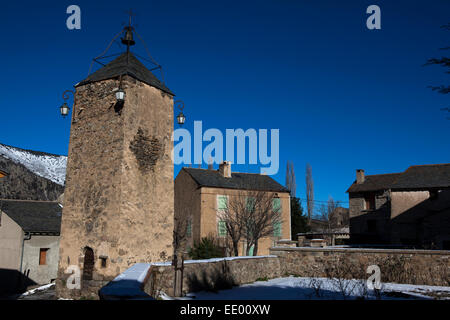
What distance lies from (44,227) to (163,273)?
47.0 ft

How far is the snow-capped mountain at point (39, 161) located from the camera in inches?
1393

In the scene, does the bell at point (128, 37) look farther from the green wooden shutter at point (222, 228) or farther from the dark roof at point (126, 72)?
the green wooden shutter at point (222, 228)

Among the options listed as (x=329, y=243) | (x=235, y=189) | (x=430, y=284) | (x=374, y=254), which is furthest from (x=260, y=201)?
(x=430, y=284)

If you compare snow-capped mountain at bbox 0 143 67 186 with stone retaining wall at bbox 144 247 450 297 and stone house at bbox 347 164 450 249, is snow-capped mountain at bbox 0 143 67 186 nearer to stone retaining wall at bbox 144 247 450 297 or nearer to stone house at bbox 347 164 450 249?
stone retaining wall at bbox 144 247 450 297

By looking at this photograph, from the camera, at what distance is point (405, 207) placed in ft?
77.4

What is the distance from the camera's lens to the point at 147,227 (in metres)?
11.9

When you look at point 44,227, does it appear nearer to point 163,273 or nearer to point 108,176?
point 108,176

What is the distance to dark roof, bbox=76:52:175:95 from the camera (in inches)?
483

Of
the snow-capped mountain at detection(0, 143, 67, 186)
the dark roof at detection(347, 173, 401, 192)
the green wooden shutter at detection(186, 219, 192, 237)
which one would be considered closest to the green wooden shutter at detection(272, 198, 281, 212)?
the green wooden shutter at detection(186, 219, 192, 237)

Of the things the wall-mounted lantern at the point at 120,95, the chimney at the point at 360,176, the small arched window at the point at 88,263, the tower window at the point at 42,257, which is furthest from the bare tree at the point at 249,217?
the wall-mounted lantern at the point at 120,95

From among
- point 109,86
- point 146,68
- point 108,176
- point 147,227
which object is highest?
point 146,68

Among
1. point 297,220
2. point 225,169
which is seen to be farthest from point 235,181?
point 297,220

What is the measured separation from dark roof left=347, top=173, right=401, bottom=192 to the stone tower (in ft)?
67.7

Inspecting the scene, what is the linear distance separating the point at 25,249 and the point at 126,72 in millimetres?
13314
